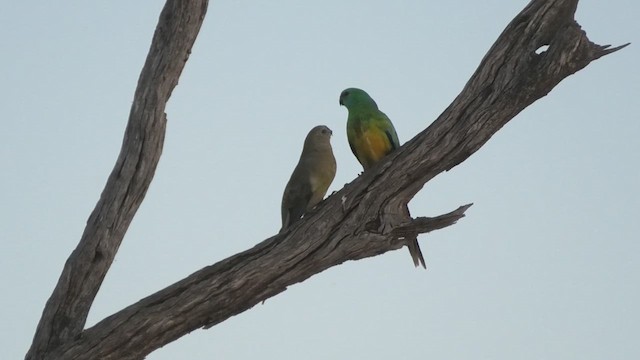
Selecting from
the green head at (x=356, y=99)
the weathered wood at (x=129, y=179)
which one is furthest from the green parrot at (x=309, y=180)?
the weathered wood at (x=129, y=179)

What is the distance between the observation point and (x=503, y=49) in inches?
203

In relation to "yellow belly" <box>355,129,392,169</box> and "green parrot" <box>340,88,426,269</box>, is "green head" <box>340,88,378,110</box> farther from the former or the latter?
"yellow belly" <box>355,129,392,169</box>

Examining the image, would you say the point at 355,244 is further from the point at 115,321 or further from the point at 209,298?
the point at 115,321

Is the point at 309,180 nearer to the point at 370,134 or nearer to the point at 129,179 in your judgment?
the point at 370,134

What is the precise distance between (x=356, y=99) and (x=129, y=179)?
228 cm

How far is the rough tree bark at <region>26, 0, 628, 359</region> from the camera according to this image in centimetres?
516

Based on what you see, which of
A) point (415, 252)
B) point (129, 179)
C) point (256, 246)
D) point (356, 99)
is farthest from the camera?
point (356, 99)

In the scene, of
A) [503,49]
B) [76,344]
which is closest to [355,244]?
[503,49]

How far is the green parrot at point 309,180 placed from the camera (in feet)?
20.3

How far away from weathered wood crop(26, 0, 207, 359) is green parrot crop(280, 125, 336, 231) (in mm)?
1237

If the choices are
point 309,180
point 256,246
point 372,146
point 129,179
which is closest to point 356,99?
point 372,146

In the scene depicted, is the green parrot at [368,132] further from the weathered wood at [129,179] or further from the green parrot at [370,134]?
the weathered wood at [129,179]

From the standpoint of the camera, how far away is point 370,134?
6305 millimetres

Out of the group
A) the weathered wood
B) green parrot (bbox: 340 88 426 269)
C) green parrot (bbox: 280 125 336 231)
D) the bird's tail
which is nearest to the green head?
green parrot (bbox: 340 88 426 269)
